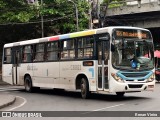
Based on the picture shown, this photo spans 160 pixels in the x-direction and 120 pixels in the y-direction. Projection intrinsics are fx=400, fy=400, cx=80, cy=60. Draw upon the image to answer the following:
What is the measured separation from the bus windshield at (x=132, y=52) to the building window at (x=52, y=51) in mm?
4560

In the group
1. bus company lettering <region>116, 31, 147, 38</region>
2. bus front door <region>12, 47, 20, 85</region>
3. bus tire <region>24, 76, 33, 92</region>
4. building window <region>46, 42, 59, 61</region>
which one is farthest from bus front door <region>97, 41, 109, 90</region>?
bus front door <region>12, 47, 20, 85</region>

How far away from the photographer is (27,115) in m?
12.4

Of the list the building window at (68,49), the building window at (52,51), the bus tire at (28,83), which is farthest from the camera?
the bus tire at (28,83)

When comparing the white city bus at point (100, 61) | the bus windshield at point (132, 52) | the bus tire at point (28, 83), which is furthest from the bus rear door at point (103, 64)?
the bus tire at point (28, 83)

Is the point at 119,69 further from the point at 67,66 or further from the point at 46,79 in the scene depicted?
the point at 46,79

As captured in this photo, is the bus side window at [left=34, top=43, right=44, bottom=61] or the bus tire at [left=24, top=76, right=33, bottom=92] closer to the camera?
the bus side window at [left=34, top=43, right=44, bottom=61]

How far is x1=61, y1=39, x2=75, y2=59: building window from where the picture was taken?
59.7 ft

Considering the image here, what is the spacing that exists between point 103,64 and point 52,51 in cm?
454

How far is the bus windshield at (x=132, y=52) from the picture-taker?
51.3ft

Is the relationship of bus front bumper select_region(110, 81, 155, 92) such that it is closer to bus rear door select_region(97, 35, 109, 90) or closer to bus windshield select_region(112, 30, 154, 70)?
bus rear door select_region(97, 35, 109, 90)

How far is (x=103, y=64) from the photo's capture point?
52.6 feet

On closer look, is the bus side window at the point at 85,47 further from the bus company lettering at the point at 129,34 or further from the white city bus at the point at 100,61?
the bus company lettering at the point at 129,34

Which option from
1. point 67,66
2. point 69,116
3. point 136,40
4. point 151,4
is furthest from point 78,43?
point 151,4

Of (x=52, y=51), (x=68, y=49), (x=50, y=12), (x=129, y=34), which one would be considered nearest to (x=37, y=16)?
(x=50, y=12)
